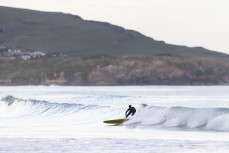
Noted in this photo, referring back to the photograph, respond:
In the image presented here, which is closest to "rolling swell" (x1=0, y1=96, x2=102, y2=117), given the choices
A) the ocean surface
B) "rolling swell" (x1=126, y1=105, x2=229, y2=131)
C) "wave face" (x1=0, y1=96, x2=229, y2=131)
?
"wave face" (x1=0, y1=96, x2=229, y2=131)

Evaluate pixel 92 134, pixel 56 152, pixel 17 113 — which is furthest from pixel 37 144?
pixel 17 113

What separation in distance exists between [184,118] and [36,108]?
28.6 meters

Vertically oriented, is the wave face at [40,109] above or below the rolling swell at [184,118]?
below

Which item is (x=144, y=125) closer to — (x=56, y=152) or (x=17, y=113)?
(x=56, y=152)

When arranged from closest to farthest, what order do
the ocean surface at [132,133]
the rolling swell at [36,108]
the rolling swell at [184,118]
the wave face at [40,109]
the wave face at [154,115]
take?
the ocean surface at [132,133]
the rolling swell at [184,118]
the wave face at [154,115]
the wave face at [40,109]
the rolling swell at [36,108]

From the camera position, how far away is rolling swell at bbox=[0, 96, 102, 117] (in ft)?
227

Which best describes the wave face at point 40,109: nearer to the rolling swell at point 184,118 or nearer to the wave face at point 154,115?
the wave face at point 154,115

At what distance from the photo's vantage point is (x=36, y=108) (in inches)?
3012

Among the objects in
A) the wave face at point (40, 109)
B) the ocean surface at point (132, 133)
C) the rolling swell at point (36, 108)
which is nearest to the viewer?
the ocean surface at point (132, 133)

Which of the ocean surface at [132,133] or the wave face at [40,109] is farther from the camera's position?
the wave face at [40,109]

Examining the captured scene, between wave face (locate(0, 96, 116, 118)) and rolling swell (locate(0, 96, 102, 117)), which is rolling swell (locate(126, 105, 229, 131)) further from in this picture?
rolling swell (locate(0, 96, 102, 117))

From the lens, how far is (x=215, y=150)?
34.5m

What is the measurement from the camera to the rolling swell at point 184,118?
151ft

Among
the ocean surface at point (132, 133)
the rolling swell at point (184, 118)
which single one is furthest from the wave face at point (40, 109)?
the rolling swell at point (184, 118)
